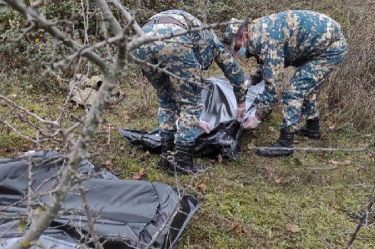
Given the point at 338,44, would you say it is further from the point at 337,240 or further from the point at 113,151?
the point at 113,151

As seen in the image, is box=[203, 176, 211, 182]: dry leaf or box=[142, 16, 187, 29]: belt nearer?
box=[142, 16, 187, 29]: belt

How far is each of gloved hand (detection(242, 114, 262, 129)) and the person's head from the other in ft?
2.12

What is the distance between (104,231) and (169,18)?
5.40 ft

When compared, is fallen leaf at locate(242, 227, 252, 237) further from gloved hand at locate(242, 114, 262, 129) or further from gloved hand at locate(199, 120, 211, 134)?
gloved hand at locate(242, 114, 262, 129)

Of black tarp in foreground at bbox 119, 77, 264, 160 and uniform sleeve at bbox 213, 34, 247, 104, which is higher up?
uniform sleeve at bbox 213, 34, 247, 104

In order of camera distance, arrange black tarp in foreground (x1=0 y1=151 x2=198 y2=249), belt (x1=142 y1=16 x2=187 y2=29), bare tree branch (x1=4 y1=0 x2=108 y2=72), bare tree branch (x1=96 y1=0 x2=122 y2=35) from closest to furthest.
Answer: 1. bare tree branch (x1=4 y1=0 x2=108 y2=72)
2. bare tree branch (x1=96 y1=0 x2=122 y2=35)
3. black tarp in foreground (x1=0 y1=151 x2=198 y2=249)
4. belt (x1=142 y1=16 x2=187 y2=29)

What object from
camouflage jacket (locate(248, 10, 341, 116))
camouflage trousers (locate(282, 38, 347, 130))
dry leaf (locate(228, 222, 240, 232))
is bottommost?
dry leaf (locate(228, 222, 240, 232))

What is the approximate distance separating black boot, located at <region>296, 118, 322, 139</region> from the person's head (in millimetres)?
1248

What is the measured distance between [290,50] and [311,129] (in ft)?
3.43

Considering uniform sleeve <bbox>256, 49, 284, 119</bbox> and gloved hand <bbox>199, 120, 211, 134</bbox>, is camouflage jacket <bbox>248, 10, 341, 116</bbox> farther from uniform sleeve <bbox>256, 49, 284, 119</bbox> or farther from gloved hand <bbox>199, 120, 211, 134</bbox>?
gloved hand <bbox>199, 120, 211, 134</bbox>

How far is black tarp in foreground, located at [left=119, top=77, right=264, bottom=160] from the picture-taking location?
4.23 m

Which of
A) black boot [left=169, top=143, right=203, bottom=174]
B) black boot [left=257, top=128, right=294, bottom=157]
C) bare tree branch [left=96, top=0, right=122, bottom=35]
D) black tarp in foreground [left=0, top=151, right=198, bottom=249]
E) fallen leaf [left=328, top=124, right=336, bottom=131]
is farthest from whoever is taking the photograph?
fallen leaf [left=328, top=124, right=336, bottom=131]

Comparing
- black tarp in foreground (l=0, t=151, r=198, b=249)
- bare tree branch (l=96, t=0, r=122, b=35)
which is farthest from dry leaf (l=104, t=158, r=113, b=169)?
bare tree branch (l=96, t=0, r=122, b=35)

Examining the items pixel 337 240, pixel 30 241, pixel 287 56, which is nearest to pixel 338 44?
pixel 287 56
